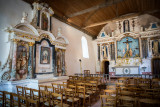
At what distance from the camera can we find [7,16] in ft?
22.8

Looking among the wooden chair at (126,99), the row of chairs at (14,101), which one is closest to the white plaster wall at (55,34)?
the row of chairs at (14,101)

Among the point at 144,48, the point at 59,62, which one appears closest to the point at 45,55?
the point at 59,62

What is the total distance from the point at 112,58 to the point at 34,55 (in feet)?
35.0

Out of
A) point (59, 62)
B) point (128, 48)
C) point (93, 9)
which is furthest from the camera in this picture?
point (128, 48)

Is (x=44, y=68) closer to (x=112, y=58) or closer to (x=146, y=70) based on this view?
(x=112, y=58)

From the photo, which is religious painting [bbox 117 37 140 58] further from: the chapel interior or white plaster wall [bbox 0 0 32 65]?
white plaster wall [bbox 0 0 32 65]

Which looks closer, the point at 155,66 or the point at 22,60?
the point at 22,60

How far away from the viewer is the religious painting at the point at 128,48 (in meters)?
14.1

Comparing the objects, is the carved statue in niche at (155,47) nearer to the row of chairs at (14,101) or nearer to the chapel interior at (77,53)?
the chapel interior at (77,53)

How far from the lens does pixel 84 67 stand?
45.9 feet

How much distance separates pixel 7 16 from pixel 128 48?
13.1 m

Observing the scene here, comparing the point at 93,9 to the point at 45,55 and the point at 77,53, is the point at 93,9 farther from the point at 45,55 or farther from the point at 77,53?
the point at 45,55

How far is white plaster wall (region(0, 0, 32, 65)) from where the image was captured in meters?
6.51

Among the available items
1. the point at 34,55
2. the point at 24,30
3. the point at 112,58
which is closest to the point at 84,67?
the point at 112,58
